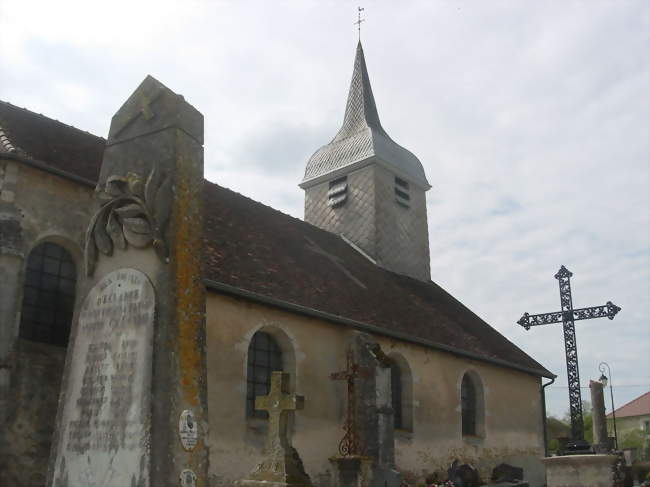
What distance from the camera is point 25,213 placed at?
1041cm

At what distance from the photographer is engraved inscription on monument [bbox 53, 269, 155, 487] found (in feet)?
17.1

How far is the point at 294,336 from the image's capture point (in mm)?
12664

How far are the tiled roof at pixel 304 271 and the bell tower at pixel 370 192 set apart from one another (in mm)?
758

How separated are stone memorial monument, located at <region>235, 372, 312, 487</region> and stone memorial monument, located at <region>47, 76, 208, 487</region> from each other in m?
2.53

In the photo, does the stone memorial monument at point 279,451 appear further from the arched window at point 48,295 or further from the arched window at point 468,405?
the arched window at point 468,405

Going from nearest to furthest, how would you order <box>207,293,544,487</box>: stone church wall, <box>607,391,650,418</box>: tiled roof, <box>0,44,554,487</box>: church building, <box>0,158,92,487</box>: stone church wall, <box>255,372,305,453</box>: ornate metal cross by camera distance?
<box>255,372,305,453</box>: ornate metal cross
<box>0,158,92,487</box>: stone church wall
<box>0,44,554,487</box>: church building
<box>207,293,544,487</box>: stone church wall
<box>607,391,650,418</box>: tiled roof

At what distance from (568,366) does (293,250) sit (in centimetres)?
1162

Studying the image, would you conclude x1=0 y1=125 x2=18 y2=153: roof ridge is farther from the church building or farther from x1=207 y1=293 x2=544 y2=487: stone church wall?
x1=207 y1=293 x2=544 y2=487: stone church wall

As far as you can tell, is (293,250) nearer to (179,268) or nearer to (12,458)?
(12,458)

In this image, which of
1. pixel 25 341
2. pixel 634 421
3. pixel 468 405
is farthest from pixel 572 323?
pixel 634 421

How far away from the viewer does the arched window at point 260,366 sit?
1191 cm

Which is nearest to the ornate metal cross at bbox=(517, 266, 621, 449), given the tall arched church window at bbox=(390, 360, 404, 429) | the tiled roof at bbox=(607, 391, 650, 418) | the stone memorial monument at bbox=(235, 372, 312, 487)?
the tall arched church window at bbox=(390, 360, 404, 429)

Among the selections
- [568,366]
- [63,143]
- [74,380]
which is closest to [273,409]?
[74,380]

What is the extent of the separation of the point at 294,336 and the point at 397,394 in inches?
151
